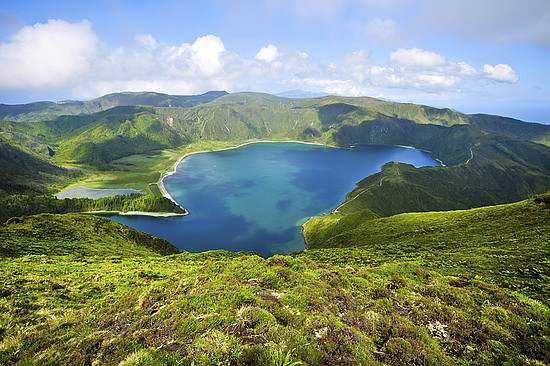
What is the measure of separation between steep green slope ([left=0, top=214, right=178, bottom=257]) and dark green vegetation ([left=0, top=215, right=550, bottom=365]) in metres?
31.0

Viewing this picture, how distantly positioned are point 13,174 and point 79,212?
105m

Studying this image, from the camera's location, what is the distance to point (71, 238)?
58.3m

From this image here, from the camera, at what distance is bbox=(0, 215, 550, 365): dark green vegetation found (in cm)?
1273

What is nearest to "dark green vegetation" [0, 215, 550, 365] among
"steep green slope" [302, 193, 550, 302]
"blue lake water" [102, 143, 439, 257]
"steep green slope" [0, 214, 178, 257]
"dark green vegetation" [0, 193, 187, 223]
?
"steep green slope" [302, 193, 550, 302]

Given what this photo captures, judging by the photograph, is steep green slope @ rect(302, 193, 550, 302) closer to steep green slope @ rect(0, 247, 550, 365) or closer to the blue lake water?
steep green slope @ rect(0, 247, 550, 365)

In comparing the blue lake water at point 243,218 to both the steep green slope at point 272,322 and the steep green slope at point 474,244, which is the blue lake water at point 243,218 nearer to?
the steep green slope at point 474,244

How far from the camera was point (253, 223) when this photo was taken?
131 m

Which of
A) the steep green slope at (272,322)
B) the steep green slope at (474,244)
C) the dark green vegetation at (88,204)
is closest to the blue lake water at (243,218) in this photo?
the dark green vegetation at (88,204)

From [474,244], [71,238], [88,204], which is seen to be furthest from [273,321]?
[88,204]

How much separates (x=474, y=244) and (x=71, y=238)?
91948 millimetres

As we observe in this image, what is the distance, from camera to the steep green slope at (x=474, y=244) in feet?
84.4

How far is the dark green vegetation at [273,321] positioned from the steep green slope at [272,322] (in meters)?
0.07

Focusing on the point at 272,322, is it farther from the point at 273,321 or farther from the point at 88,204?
the point at 88,204

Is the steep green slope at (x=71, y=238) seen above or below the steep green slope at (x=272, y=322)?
below
